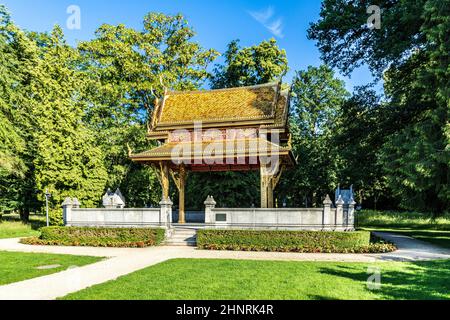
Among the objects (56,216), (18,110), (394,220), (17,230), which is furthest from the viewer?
(394,220)

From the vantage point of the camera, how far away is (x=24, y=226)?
26.1 meters

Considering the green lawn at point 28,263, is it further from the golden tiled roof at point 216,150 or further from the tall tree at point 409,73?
the tall tree at point 409,73

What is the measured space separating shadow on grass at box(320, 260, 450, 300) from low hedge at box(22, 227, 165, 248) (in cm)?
930

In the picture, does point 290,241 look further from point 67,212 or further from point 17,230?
point 17,230

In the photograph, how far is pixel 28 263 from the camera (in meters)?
11.6

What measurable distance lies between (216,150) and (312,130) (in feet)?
86.1

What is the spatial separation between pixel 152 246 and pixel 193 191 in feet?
42.2

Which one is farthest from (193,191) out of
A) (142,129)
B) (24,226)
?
(24,226)

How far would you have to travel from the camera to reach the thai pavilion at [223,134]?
19.0 meters

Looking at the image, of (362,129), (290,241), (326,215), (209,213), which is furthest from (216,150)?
(362,129)

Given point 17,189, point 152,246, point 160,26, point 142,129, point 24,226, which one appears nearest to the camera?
point 152,246

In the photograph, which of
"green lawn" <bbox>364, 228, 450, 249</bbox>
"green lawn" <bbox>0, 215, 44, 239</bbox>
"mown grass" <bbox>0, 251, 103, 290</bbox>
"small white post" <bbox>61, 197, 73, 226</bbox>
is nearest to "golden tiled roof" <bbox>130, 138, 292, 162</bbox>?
"small white post" <bbox>61, 197, 73, 226</bbox>

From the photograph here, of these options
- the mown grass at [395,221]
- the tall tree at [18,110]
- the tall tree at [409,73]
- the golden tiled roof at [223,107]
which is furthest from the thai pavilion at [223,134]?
the mown grass at [395,221]
